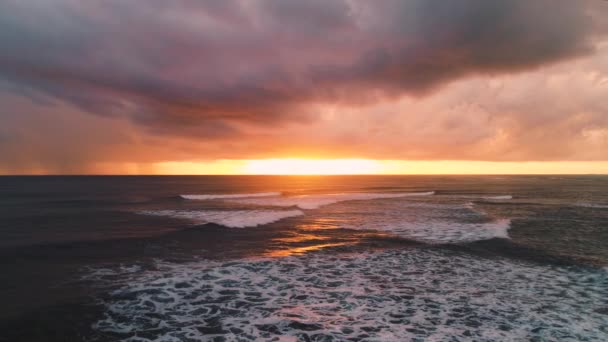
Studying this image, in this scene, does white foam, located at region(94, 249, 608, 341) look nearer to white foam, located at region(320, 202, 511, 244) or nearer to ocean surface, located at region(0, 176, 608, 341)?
ocean surface, located at region(0, 176, 608, 341)

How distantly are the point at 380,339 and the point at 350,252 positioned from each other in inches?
432

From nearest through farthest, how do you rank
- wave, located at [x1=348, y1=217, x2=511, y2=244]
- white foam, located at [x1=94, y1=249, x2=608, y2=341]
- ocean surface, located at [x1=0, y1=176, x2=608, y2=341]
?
white foam, located at [x1=94, y1=249, x2=608, y2=341] < ocean surface, located at [x1=0, y1=176, x2=608, y2=341] < wave, located at [x1=348, y1=217, x2=511, y2=244]

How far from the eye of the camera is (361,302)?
39.4 feet

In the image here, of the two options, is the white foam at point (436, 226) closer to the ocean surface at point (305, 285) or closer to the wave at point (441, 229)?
the wave at point (441, 229)

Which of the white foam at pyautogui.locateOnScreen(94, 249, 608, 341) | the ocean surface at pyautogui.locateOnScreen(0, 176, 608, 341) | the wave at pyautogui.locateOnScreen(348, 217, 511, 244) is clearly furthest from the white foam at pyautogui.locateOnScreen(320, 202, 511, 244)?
the white foam at pyautogui.locateOnScreen(94, 249, 608, 341)

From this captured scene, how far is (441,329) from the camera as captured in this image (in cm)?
977

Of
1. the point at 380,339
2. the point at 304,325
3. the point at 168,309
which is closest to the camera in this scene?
the point at 380,339

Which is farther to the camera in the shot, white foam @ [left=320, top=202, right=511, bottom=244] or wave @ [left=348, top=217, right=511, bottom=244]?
white foam @ [left=320, top=202, right=511, bottom=244]

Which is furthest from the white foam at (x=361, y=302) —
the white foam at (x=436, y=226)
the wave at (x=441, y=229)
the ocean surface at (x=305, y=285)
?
the white foam at (x=436, y=226)

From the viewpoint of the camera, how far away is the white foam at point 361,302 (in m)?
9.74

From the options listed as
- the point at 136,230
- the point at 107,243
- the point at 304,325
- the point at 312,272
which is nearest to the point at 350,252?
the point at 312,272

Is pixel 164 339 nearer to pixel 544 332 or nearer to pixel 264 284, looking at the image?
pixel 264 284

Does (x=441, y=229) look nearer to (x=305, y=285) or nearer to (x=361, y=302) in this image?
(x=305, y=285)

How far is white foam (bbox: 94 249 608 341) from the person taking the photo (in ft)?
32.0
